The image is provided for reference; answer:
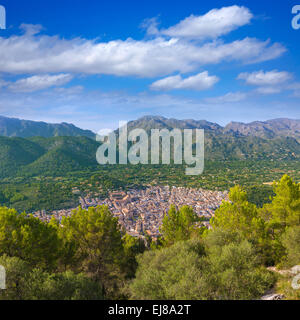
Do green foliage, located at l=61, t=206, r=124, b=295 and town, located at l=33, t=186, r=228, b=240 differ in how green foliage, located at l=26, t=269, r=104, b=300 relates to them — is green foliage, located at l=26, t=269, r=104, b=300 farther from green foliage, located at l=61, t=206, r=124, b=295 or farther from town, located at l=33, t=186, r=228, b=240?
town, located at l=33, t=186, r=228, b=240

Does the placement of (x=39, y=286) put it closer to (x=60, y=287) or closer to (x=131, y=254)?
(x=60, y=287)

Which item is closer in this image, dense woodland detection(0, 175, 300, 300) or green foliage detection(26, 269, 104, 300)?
green foliage detection(26, 269, 104, 300)

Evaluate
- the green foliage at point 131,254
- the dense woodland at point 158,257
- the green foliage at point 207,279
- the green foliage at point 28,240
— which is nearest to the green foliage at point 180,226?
the dense woodland at point 158,257

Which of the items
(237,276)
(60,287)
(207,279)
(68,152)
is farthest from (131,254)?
(68,152)

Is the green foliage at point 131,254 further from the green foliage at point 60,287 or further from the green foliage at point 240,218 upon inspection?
the green foliage at point 240,218

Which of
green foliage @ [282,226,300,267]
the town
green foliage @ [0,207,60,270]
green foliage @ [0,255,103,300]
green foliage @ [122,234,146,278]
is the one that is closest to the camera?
green foliage @ [0,255,103,300]

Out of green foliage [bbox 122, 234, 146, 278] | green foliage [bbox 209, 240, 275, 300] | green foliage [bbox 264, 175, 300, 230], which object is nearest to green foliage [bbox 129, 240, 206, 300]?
green foliage [bbox 209, 240, 275, 300]
